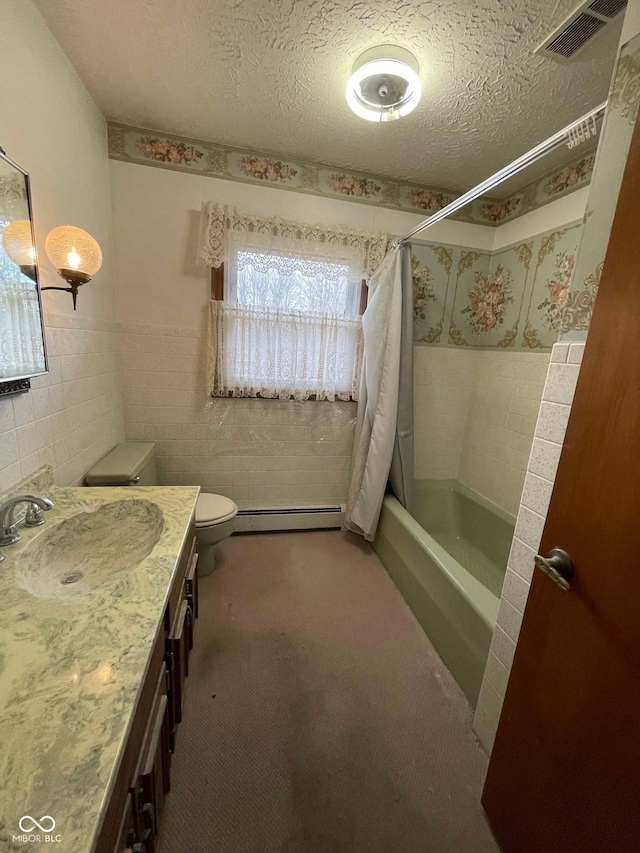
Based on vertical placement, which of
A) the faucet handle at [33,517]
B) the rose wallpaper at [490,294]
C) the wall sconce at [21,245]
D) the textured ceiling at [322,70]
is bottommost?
the faucet handle at [33,517]

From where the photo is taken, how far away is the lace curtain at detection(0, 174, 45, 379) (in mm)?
914

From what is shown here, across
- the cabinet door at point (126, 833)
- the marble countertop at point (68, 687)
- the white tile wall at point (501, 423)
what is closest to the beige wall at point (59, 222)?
the marble countertop at point (68, 687)

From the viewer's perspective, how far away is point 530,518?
976mm

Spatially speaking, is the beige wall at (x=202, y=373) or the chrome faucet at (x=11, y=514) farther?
the beige wall at (x=202, y=373)

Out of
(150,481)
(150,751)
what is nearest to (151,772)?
(150,751)

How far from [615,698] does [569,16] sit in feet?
6.18

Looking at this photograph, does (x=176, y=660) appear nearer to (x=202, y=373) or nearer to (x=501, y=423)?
(x=202, y=373)

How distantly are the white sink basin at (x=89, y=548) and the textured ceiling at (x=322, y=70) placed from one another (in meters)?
1.71

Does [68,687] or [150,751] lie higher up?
[68,687]

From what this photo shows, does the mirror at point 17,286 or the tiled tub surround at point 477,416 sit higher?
the mirror at point 17,286

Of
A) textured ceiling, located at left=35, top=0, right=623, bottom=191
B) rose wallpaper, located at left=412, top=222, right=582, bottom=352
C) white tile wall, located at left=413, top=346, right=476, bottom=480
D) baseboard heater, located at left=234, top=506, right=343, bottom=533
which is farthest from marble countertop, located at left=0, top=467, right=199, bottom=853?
rose wallpaper, located at left=412, top=222, right=582, bottom=352

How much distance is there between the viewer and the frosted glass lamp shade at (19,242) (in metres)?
0.93

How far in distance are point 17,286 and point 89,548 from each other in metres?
0.83

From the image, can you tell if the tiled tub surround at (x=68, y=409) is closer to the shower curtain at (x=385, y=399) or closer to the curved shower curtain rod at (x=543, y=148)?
the shower curtain at (x=385, y=399)
